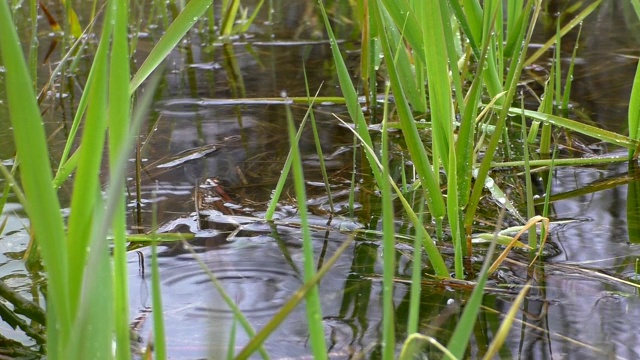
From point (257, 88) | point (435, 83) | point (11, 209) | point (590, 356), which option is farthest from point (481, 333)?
point (257, 88)

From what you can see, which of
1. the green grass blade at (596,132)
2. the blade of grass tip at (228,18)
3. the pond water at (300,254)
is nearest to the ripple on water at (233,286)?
the pond water at (300,254)

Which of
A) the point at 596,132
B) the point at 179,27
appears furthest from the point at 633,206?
the point at 179,27

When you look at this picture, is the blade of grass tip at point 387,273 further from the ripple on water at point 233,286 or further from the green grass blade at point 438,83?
the green grass blade at point 438,83

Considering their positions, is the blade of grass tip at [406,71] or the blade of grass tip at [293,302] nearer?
the blade of grass tip at [293,302]

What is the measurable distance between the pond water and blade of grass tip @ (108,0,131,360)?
0.09m

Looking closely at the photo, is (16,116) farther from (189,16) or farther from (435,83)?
(435,83)

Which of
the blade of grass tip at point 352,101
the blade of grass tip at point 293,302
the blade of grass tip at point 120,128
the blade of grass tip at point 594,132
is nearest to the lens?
the blade of grass tip at point 293,302

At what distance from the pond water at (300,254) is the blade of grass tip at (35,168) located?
139 millimetres

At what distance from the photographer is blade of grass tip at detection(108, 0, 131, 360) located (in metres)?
0.68

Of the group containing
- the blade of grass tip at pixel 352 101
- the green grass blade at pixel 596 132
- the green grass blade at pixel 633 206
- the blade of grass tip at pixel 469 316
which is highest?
the blade of grass tip at pixel 352 101

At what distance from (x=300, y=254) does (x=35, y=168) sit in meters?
0.74

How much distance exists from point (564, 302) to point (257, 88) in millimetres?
1462

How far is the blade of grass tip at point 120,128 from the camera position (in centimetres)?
68

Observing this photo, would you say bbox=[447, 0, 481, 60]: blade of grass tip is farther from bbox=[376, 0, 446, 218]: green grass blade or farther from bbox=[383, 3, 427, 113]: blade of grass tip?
bbox=[376, 0, 446, 218]: green grass blade
